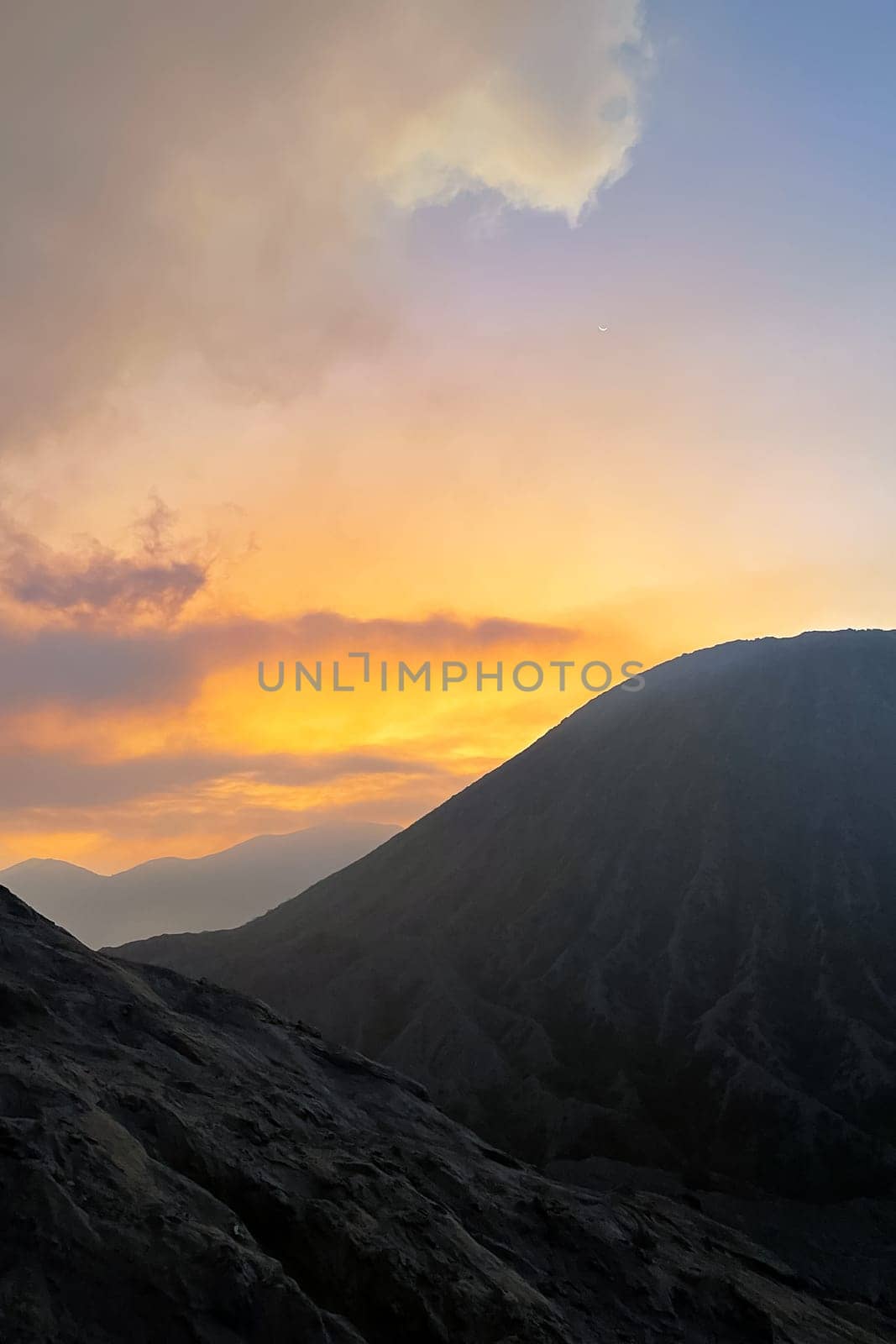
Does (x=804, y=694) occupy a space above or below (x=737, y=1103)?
above

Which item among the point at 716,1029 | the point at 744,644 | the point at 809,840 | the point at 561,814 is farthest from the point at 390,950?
the point at 744,644

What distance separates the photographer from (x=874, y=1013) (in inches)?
2995

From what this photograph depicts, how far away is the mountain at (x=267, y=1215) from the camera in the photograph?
628 inches

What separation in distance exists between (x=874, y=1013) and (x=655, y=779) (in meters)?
37.5

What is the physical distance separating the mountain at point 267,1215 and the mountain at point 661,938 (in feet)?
118

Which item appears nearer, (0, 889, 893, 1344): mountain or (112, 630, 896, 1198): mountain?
(0, 889, 893, 1344): mountain

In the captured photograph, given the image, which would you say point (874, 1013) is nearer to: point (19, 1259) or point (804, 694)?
point (804, 694)

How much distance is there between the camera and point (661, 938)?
299 ft

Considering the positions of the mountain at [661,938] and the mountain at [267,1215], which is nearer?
the mountain at [267,1215]

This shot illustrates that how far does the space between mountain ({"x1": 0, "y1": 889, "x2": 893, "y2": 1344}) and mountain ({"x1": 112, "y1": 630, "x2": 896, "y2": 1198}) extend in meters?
35.9

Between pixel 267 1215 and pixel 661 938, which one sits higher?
pixel 661 938

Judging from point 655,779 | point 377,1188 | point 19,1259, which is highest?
point 655,779

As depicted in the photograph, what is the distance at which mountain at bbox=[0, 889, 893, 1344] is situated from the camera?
15.9 metres

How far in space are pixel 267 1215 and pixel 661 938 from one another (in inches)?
3030
